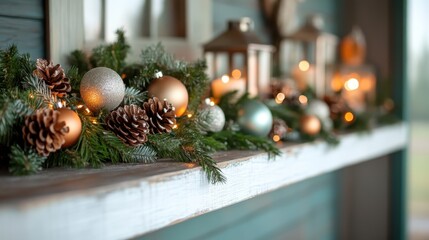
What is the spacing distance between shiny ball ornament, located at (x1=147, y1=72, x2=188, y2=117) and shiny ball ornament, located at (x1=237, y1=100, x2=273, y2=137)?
0.19m

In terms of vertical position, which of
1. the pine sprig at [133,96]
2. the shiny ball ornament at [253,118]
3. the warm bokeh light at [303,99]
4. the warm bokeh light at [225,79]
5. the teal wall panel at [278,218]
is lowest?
the teal wall panel at [278,218]

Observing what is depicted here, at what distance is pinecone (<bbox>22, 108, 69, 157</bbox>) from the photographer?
750 millimetres

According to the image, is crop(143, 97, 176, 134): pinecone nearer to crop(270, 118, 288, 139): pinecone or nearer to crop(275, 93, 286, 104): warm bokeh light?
crop(270, 118, 288, 139): pinecone

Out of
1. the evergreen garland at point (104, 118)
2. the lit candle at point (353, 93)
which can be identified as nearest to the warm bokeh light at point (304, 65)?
the lit candle at point (353, 93)

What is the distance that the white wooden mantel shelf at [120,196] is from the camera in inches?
24.1

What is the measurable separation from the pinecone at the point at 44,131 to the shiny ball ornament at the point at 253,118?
1.63 feet

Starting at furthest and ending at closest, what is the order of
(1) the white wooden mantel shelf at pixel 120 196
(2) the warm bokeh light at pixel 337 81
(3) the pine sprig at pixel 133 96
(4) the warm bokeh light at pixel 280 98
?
(2) the warm bokeh light at pixel 337 81 < (4) the warm bokeh light at pixel 280 98 < (3) the pine sprig at pixel 133 96 < (1) the white wooden mantel shelf at pixel 120 196

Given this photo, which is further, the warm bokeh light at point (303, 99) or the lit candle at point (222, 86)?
the warm bokeh light at point (303, 99)

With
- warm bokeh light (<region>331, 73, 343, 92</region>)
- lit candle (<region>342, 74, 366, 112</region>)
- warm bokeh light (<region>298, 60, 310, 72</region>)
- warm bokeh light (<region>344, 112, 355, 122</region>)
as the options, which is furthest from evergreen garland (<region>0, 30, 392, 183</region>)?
warm bokeh light (<region>331, 73, 343, 92</region>)

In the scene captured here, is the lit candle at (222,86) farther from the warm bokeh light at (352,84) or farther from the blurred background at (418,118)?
the blurred background at (418,118)

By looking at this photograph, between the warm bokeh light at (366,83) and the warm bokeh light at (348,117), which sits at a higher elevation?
the warm bokeh light at (366,83)

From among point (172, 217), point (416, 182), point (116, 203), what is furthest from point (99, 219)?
point (416, 182)

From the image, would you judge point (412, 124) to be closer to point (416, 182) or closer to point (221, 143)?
point (416, 182)

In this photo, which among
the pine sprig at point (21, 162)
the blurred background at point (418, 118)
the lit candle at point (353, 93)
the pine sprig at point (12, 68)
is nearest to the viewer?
the pine sprig at point (21, 162)
